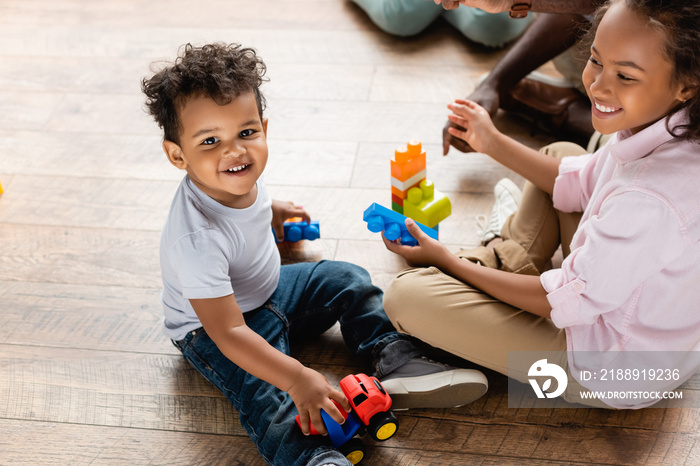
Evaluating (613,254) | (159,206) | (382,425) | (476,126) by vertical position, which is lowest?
(159,206)

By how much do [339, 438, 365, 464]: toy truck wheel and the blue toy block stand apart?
35cm

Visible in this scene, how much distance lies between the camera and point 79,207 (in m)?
1.50

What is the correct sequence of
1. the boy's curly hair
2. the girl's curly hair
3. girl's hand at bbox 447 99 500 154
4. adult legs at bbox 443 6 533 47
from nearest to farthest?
1. the girl's curly hair
2. the boy's curly hair
3. girl's hand at bbox 447 99 500 154
4. adult legs at bbox 443 6 533 47

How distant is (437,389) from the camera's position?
1.04 m

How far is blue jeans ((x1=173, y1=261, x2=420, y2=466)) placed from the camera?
3.21ft

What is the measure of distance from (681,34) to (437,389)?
584mm

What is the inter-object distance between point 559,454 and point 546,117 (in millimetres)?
861

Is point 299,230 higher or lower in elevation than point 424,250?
lower

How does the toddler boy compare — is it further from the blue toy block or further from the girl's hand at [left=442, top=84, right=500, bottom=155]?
the girl's hand at [left=442, top=84, right=500, bottom=155]

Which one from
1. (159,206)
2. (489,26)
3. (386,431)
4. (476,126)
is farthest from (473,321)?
(489,26)

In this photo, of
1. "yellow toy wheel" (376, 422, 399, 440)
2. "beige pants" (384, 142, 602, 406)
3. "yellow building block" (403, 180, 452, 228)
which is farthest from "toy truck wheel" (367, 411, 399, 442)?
"yellow building block" (403, 180, 452, 228)

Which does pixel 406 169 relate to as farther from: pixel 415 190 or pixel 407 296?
pixel 407 296

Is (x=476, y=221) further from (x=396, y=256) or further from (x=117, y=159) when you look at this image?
(x=117, y=159)

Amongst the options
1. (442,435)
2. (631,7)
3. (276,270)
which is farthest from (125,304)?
(631,7)
